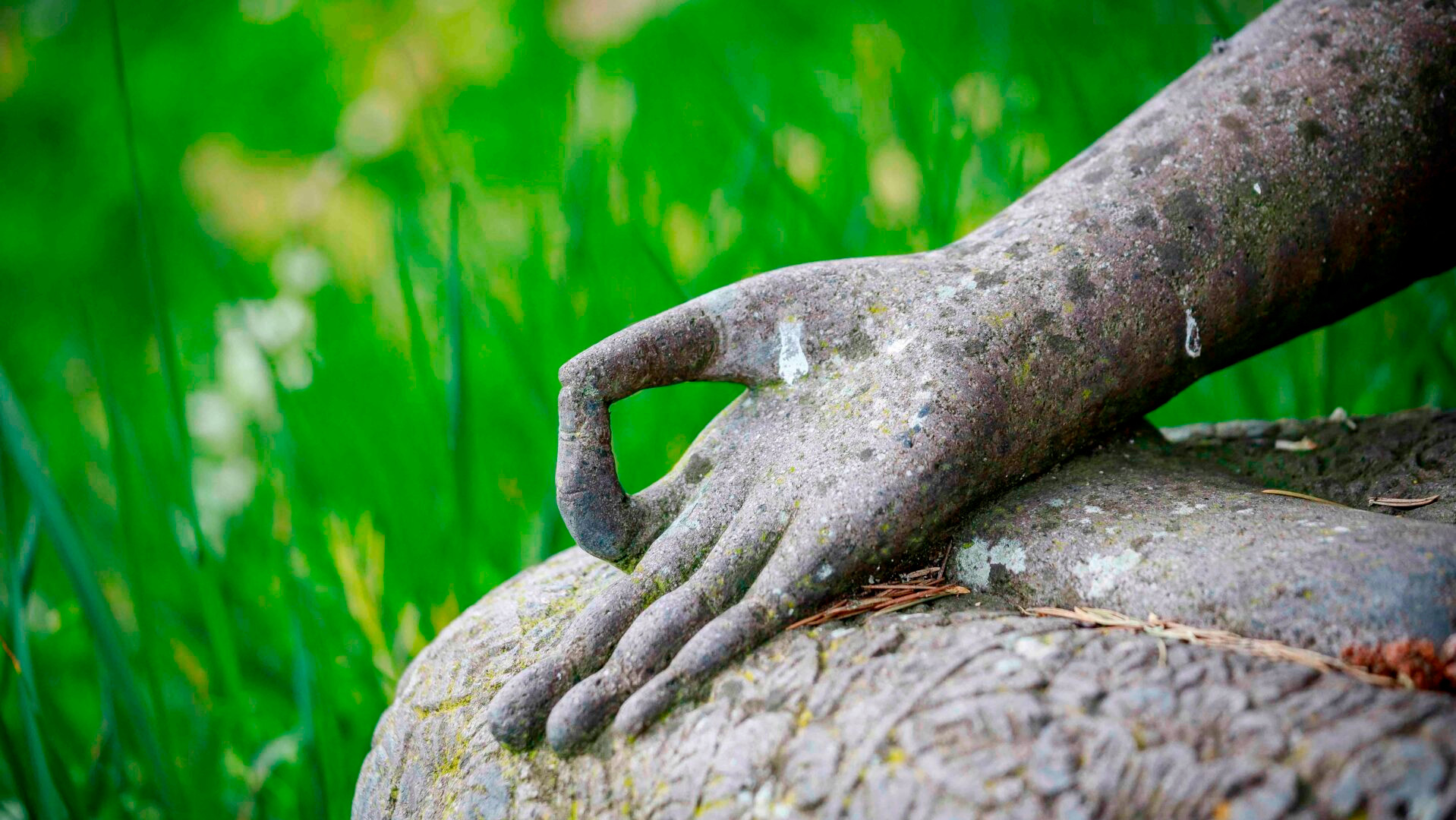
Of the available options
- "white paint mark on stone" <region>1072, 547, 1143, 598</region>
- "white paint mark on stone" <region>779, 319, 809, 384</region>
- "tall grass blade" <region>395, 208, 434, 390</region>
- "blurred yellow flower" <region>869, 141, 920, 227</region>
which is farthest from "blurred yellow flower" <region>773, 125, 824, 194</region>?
"white paint mark on stone" <region>1072, 547, 1143, 598</region>

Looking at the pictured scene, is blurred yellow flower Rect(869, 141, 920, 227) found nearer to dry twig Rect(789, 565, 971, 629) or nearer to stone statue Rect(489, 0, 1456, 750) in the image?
stone statue Rect(489, 0, 1456, 750)

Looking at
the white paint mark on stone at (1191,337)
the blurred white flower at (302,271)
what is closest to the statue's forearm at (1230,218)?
the white paint mark on stone at (1191,337)

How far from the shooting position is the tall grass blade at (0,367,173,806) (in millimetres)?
1233

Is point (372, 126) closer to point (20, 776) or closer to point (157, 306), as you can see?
point (157, 306)

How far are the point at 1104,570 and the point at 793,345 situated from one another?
48cm

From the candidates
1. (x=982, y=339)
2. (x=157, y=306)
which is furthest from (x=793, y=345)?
(x=157, y=306)

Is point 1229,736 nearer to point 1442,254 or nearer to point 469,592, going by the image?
point 1442,254

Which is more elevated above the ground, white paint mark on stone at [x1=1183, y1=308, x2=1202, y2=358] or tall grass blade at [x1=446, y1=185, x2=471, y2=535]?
tall grass blade at [x1=446, y1=185, x2=471, y2=535]

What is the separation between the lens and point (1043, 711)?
2.85 feet

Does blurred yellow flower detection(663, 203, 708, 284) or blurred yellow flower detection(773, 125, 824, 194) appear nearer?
blurred yellow flower detection(663, 203, 708, 284)

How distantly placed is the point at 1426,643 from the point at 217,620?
2.08 m

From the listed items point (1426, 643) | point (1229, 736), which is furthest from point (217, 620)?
point (1426, 643)

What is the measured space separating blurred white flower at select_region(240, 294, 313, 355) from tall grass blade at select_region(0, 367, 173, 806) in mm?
1574

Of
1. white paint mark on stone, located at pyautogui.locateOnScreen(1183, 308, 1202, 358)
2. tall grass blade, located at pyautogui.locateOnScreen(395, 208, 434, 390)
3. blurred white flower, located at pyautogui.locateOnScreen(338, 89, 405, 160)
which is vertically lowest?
white paint mark on stone, located at pyautogui.locateOnScreen(1183, 308, 1202, 358)
